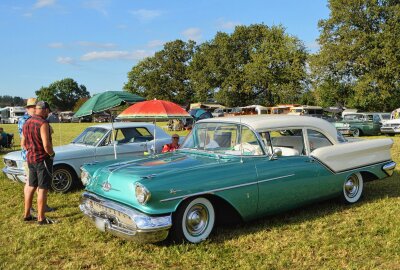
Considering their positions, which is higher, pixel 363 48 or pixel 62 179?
pixel 363 48

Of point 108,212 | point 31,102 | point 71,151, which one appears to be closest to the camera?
point 108,212

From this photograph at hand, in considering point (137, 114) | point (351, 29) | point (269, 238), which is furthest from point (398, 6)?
point (269, 238)

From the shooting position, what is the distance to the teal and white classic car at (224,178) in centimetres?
462

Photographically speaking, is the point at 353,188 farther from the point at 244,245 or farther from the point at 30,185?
the point at 30,185

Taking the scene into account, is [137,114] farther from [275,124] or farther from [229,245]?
[229,245]

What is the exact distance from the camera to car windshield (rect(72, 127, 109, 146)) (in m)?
8.96

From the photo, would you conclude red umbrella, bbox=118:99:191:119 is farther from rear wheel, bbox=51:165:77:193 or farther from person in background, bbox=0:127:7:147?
person in background, bbox=0:127:7:147

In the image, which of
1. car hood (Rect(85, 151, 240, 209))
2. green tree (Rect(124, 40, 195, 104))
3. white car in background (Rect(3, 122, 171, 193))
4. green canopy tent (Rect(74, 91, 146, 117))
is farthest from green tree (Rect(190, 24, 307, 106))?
car hood (Rect(85, 151, 240, 209))

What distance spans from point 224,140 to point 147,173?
1453 mm

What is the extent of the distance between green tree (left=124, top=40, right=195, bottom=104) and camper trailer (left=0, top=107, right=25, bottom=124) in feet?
61.2

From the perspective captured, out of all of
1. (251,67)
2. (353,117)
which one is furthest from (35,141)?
(251,67)

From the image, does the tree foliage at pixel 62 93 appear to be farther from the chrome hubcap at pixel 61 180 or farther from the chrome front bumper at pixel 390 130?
the chrome hubcap at pixel 61 180

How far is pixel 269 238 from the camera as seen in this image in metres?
5.11

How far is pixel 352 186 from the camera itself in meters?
6.83
